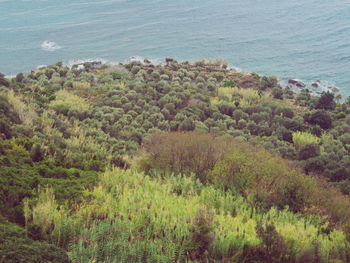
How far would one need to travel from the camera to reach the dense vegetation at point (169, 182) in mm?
4086

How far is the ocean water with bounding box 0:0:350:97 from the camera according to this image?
28922mm

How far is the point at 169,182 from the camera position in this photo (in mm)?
6449

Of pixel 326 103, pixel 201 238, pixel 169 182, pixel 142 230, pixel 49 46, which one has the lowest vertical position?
pixel 326 103

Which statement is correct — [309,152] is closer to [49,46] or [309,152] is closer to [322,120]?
[322,120]

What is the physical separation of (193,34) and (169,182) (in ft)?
116

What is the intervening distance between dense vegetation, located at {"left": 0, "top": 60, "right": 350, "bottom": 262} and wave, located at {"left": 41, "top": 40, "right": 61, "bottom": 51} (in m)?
20.4

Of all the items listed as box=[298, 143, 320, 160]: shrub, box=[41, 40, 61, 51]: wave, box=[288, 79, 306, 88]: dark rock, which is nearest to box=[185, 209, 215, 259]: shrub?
box=[298, 143, 320, 160]: shrub

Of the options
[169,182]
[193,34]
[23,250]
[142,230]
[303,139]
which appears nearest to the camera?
[23,250]

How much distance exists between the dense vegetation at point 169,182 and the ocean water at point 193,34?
42.1 ft

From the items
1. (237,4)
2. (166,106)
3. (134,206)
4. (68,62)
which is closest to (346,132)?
(166,106)

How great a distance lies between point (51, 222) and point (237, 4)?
5657 cm

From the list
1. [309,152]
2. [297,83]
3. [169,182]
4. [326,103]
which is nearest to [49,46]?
[297,83]

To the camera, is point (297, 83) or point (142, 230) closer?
point (142, 230)

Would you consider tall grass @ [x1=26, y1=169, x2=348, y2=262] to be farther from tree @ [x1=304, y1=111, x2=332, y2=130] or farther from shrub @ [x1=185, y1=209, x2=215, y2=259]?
tree @ [x1=304, y1=111, x2=332, y2=130]
